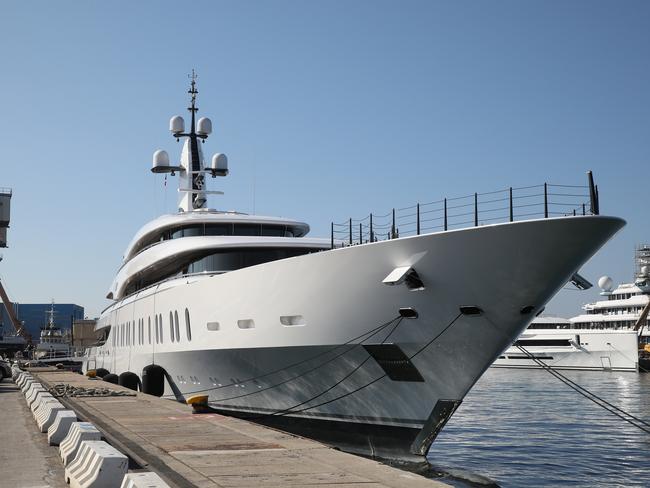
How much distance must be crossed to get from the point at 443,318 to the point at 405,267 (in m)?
1.21

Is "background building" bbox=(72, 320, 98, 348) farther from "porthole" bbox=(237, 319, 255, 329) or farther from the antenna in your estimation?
"porthole" bbox=(237, 319, 255, 329)

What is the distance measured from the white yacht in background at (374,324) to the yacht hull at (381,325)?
2cm

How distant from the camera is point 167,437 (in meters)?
11.2

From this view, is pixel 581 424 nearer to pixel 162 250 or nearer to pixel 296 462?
pixel 162 250

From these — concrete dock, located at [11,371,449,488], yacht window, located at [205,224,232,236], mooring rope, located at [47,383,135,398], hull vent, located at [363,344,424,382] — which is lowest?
concrete dock, located at [11,371,449,488]

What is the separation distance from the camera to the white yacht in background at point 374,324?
42.2 ft

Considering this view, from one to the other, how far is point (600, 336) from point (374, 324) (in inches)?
2427

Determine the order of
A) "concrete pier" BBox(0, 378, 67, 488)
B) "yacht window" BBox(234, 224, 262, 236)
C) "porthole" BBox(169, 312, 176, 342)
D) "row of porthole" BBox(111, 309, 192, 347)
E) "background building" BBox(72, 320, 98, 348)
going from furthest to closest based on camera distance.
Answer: "background building" BBox(72, 320, 98, 348) → "yacht window" BBox(234, 224, 262, 236) → "porthole" BBox(169, 312, 176, 342) → "row of porthole" BBox(111, 309, 192, 347) → "concrete pier" BBox(0, 378, 67, 488)

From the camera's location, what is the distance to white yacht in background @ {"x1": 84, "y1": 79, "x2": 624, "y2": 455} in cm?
1286

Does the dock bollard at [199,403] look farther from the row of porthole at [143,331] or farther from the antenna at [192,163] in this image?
the antenna at [192,163]

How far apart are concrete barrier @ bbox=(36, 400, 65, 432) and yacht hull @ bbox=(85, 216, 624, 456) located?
430 cm

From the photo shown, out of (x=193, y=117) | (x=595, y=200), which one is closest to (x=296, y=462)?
(x=595, y=200)

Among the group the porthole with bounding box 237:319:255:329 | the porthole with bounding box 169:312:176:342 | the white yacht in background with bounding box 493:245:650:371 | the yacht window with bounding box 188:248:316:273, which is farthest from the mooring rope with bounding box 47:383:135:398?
the white yacht in background with bounding box 493:245:650:371

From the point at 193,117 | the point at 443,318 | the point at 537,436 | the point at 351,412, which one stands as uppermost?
the point at 193,117
